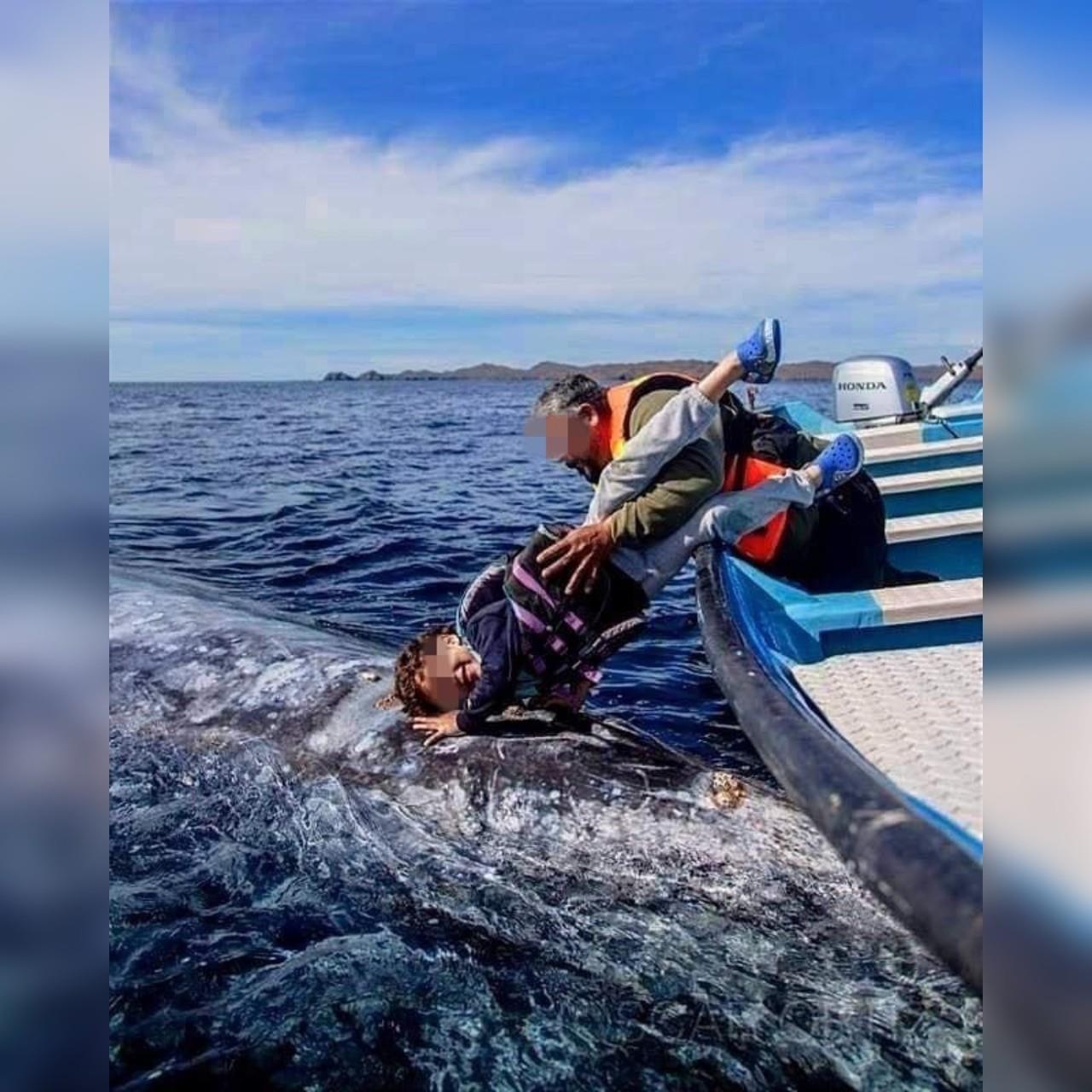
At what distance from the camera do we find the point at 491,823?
5082mm

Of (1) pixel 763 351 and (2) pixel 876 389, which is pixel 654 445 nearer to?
(1) pixel 763 351

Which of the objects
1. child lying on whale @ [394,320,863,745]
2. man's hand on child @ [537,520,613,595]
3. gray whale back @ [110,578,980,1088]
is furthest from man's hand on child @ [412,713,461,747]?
man's hand on child @ [537,520,613,595]

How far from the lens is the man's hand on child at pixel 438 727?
5562 mm

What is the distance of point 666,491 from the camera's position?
522cm

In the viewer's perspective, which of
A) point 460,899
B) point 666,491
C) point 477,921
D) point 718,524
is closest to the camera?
point 477,921

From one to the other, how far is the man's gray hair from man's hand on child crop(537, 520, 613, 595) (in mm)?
625

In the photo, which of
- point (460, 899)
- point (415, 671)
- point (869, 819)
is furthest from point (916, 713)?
point (415, 671)

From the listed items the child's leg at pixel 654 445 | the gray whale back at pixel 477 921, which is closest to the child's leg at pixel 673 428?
the child's leg at pixel 654 445

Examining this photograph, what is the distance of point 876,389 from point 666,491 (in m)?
6.58

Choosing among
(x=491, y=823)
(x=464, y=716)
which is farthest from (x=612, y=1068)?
(x=464, y=716)
